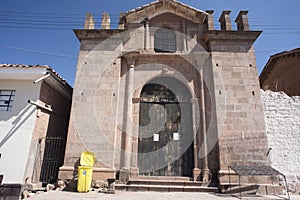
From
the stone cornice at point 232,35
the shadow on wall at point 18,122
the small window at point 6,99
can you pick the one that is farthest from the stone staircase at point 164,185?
the stone cornice at point 232,35

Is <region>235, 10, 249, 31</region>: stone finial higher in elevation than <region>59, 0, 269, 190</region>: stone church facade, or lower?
higher

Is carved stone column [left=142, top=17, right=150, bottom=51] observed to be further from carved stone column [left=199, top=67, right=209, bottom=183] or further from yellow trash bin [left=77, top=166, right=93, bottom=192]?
yellow trash bin [left=77, top=166, right=93, bottom=192]

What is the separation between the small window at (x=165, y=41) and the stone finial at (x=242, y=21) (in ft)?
9.58

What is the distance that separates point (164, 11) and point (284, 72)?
27.3 feet

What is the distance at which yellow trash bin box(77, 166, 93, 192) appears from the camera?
6.33m

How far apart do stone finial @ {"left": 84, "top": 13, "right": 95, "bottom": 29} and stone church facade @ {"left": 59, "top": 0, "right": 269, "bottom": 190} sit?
0.06 meters

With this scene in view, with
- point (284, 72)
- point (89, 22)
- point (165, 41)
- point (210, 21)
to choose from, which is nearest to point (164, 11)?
point (165, 41)

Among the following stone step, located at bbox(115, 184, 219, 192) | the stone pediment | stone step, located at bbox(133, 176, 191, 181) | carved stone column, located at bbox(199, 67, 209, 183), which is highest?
the stone pediment

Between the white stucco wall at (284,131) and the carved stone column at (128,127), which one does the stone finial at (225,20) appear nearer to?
the white stucco wall at (284,131)

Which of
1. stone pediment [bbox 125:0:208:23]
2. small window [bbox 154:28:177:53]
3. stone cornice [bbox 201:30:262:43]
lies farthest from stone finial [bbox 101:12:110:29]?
stone cornice [bbox 201:30:262:43]

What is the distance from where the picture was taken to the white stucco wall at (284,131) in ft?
23.2

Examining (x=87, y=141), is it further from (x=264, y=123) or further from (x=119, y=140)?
(x=264, y=123)

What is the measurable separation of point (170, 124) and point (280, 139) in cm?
409

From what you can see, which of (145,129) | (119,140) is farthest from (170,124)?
(119,140)
